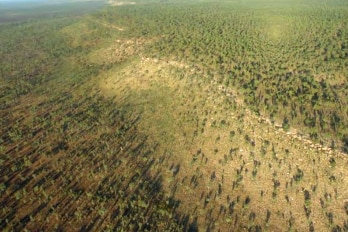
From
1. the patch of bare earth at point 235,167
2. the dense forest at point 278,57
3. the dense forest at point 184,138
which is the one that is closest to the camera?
the patch of bare earth at point 235,167

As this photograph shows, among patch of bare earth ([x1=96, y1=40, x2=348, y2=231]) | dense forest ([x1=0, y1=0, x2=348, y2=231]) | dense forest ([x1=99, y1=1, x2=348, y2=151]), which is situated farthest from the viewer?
dense forest ([x1=99, y1=1, x2=348, y2=151])

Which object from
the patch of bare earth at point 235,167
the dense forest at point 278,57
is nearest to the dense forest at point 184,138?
the patch of bare earth at point 235,167

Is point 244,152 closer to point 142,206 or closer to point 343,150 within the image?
point 343,150

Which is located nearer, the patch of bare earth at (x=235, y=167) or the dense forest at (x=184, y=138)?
the patch of bare earth at (x=235, y=167)

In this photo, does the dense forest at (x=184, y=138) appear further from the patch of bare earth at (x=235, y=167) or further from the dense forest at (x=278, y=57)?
the dense forest at (x=278, y=57)

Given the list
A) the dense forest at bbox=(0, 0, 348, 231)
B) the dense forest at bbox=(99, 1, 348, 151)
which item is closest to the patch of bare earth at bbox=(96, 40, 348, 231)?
the dense forest at bbox=(0, 0, 348, 231)

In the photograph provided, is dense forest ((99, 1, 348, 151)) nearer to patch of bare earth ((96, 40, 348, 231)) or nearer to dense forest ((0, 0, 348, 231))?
dense forest ((0, 0, 348, 231))

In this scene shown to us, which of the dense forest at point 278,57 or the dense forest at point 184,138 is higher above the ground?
the dense forest at point 278,57

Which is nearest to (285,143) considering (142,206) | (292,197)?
(292,197)

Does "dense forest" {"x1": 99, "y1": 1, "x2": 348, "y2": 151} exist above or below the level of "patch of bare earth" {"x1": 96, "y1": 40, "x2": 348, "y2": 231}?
above

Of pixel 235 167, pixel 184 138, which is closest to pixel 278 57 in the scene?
pixel 184 138
